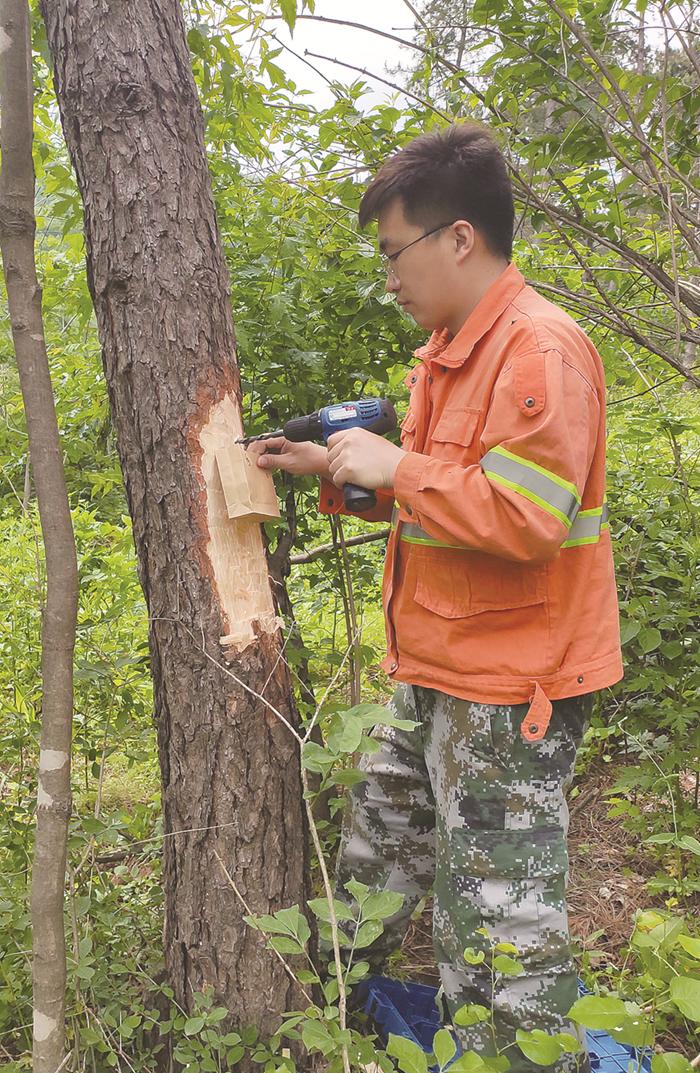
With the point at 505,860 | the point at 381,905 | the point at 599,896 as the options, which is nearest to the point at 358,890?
the point at 381,905

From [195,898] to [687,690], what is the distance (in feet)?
6.56

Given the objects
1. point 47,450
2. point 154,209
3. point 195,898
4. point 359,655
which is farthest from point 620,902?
point 154,209

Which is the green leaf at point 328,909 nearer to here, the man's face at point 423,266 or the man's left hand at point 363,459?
the man's left hand at point 363,459

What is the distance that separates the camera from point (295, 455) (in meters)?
2.09

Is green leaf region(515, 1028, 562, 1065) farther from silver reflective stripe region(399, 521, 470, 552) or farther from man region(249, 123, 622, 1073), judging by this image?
silver reflective stripe region(399, 521, 470, 552)

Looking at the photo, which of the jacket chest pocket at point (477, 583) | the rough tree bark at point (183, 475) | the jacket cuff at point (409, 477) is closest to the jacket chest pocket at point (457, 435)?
the jacket cuff at point (409, 477)

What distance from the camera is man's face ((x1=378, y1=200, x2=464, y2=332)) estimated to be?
6.24 ft

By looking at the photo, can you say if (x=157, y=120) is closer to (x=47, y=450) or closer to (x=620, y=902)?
(x=47, y=450)

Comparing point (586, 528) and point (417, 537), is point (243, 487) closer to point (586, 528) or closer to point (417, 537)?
point (417, 537)

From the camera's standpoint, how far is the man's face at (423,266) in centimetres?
190

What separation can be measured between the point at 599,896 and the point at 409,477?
2.03 meters

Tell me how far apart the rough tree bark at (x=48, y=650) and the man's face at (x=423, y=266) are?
0.87 m

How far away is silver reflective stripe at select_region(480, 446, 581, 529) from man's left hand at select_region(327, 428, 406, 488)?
0.26 meters

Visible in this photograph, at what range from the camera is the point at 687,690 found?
9.63ft
